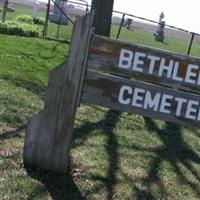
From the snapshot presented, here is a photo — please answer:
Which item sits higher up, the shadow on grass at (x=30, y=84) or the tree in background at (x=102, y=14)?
the tree in background at (x=102, y=14)

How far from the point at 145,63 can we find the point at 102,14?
29.4 feet

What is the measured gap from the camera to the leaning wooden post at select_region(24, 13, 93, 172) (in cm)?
530

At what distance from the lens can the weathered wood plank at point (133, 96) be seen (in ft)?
17.8

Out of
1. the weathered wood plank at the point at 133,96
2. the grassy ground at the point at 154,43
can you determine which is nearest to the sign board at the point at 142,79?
the weathered wood plank at the point at 133,96

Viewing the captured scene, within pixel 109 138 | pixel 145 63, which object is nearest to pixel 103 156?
pixel 109 138

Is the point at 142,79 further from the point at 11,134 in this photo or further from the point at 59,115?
the point at 11,134

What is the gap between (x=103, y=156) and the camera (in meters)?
6.40

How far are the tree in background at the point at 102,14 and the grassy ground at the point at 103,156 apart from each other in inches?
180

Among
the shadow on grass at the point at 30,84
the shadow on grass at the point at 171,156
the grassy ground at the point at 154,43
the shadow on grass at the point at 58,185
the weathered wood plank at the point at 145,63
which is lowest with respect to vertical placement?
the grassy ground at the point at 154,43

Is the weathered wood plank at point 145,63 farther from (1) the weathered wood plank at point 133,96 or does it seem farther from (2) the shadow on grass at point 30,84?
(2) the shadow on grass at point 30,84

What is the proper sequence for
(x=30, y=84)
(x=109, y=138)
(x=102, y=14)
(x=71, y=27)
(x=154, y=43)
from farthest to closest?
(x=154, y=43)
(x=71, y=27)
(x=102, y=14)
(x=30, y=84)
(x=109, y=138)

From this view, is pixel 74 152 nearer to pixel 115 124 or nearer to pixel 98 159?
pixel 98 159

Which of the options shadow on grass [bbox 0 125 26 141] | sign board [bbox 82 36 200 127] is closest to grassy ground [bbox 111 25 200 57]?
shadow on grass [bbox 0 125 26 141]

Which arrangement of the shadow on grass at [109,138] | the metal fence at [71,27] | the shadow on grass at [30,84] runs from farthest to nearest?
the metal fence at [71,27], the shadow on grass at [30,84], the shadow on grass at [109,138]
